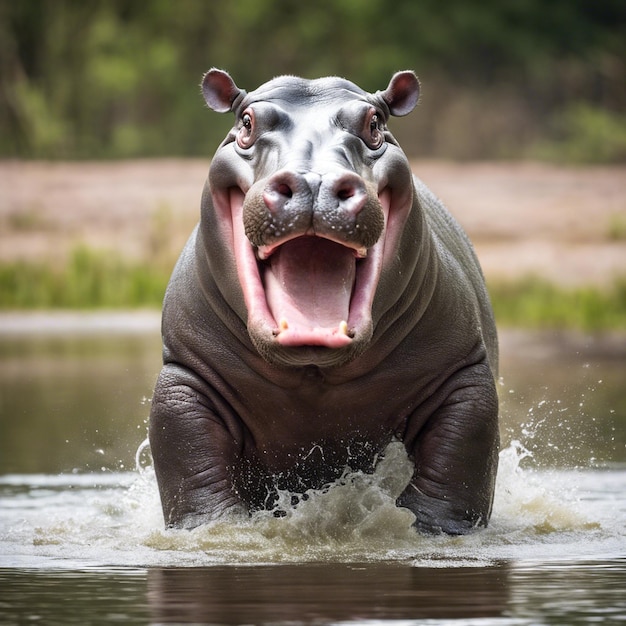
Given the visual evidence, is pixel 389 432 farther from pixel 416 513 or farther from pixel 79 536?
pixel 79 536

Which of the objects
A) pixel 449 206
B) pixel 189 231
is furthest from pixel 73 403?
pixel 449 206

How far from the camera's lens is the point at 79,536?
5988 millimetres

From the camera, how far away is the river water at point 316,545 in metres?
4.40

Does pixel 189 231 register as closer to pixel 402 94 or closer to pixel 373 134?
pixel 402 94

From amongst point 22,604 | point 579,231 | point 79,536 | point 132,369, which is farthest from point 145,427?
point 579,231

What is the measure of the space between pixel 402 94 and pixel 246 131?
0.69m

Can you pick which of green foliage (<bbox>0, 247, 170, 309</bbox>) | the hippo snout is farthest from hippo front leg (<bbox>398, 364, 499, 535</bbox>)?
green foliage (<bbox>0, 247, 170, 309</bbox>)

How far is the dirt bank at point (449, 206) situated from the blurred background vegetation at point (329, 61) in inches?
134

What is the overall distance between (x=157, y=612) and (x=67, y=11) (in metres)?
23.4

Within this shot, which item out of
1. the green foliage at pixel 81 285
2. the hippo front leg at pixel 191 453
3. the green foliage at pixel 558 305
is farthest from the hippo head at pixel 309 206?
the green foliage at pixel 81 285

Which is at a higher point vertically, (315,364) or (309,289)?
(309,289)

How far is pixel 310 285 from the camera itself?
17.3 feet

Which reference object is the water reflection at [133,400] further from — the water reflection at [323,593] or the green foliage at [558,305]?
the water reflection at [323,593]

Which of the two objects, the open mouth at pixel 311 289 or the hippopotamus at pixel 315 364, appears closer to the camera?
the open mouth at pixel 311 289
